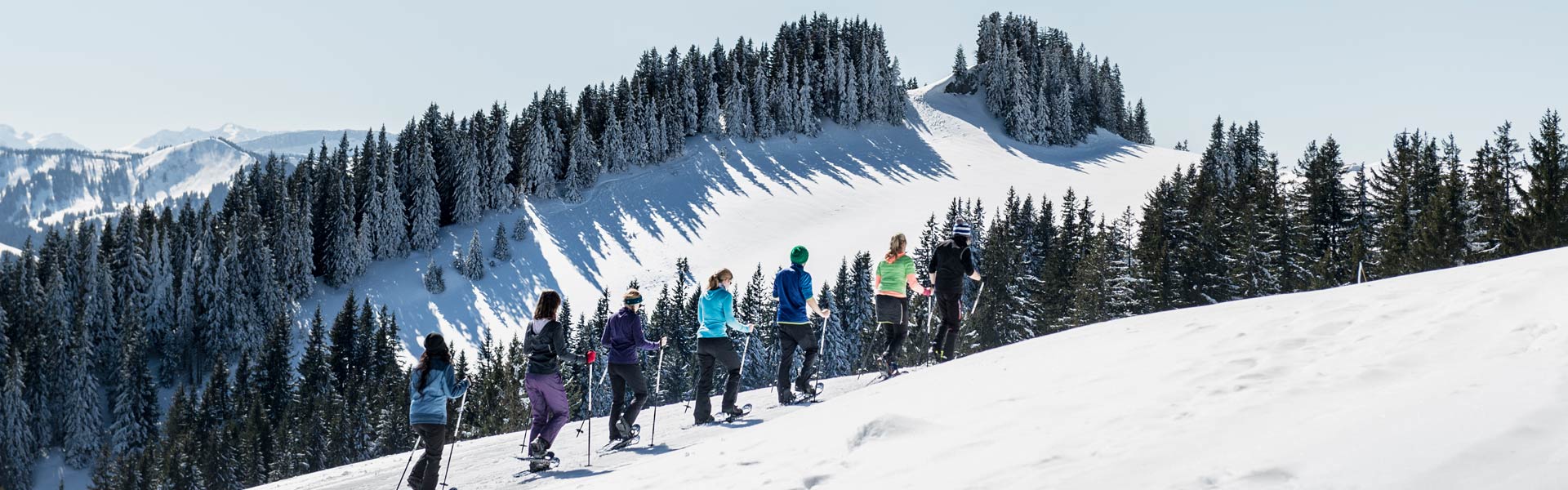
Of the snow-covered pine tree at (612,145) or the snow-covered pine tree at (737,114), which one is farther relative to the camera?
the snow-covered pine tree at (737,114)

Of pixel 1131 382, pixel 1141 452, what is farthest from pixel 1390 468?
pixel 1131 382

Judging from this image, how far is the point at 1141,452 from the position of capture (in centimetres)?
604

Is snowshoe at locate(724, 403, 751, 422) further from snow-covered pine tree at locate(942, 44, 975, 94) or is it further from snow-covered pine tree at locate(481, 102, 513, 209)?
snow-covered pine tree at locate(942, 44, 975, 94)

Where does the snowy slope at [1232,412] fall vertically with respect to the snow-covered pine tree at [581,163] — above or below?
below

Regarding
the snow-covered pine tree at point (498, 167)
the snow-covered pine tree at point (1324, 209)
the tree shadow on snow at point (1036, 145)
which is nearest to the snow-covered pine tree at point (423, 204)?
the snow-covered pine tree at point (498, 167)

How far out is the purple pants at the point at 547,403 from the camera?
10.8 metres

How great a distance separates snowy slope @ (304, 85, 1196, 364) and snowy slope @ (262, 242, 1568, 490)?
231 feet

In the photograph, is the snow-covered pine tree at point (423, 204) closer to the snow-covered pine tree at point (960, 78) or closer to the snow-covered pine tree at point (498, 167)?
the snow-covered pine tree at point (498, 167)

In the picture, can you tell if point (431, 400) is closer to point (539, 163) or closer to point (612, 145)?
point (539, 163)

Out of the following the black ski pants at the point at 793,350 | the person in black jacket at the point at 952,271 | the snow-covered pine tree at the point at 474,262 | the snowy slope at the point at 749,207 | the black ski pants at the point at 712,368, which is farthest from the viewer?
the snow-covered pine tree at the point at 474,262

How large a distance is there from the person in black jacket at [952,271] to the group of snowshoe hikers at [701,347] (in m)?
0.01

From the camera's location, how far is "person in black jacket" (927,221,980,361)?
1332 centimetres

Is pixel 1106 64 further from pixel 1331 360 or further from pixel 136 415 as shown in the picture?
pixel 1331 360

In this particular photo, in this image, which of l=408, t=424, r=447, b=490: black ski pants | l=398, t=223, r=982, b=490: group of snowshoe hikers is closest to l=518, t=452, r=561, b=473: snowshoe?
l=398, t=223, r=982, b=490: group of snowshoe hikers
